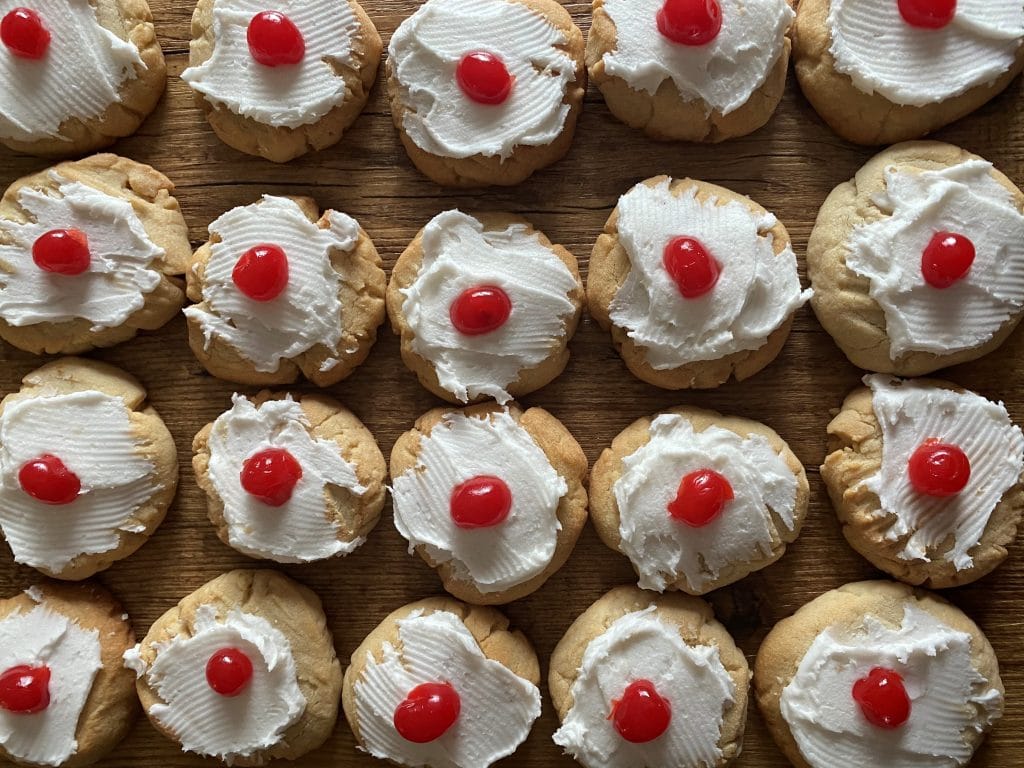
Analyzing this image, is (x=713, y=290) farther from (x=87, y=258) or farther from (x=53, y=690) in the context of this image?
(x=53, y=690)

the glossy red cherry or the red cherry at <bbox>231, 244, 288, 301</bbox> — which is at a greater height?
the glossy red cherry

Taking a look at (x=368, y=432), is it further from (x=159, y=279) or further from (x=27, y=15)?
(x=27, y=15)

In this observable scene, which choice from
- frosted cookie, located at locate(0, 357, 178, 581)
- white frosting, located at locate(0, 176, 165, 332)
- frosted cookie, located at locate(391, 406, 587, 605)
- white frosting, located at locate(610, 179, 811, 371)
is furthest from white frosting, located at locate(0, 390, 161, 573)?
white frosting, located at locate(610, 179, 811, 371)

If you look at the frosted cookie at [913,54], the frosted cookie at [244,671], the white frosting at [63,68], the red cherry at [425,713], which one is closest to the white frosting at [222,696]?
the frosted cookie at [244,671]

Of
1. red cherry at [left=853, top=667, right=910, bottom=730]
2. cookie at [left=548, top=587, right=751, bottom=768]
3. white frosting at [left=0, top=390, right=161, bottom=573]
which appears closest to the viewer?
red cherry at [left=853, top=667, right=910, bottom=730]

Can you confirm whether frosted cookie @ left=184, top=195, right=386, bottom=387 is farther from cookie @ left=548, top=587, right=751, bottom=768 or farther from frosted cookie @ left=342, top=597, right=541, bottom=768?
cookie @ left=548, top=587, right=751, bottom=768

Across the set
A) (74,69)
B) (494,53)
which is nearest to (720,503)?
(494,53)

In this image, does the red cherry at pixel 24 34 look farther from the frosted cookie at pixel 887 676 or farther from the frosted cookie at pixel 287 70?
the frosted cookie at pixel 887 676

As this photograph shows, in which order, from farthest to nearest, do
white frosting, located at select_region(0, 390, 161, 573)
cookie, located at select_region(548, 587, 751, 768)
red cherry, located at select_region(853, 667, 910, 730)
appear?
1. white frosting, located at select_region(0, 390, 161, 573)
2. cookie, located at select_region(548, 587, 751, 768)
3. red cherry, located at select_region(853, 667, 910, 730)
